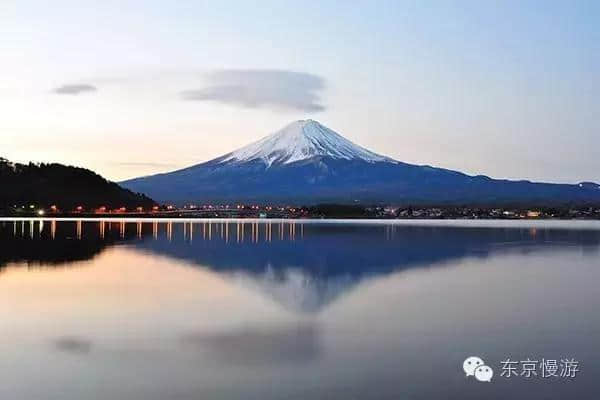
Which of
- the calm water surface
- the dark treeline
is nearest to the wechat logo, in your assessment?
the calm water surface

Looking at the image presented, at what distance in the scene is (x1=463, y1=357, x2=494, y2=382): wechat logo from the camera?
21.0 ft

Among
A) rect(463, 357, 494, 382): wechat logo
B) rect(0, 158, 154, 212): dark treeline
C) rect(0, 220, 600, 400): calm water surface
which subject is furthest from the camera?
rect(0, 158, 154, 212): dark treeline

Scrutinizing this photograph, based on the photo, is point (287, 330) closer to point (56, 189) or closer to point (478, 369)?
point (478, 369)

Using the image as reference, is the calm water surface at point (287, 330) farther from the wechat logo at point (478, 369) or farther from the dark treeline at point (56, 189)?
the dark treeline at point (56, 189)

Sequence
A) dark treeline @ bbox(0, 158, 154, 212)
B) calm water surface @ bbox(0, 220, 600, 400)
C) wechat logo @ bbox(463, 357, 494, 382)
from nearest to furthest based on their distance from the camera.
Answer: calm water surface @ bbox(0, 220, 600, 400) → wechat logo @ bbox(463, 357, 494, 382) → dark treeline @ bbox(0, 158, 154, 212)

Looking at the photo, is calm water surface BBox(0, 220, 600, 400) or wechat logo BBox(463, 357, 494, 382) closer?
calm water surface BBox(0, 220, 600, 400)

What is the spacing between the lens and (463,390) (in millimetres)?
6016

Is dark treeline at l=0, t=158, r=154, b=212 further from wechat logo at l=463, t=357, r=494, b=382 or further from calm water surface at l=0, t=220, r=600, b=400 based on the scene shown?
wechat logo at l=463, t=357, r=494, b=382

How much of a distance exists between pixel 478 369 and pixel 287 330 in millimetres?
2666

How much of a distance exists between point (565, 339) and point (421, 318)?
202 centimetres

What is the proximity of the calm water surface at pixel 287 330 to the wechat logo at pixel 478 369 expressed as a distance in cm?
8

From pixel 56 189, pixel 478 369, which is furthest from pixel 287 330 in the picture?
pixel 56 189

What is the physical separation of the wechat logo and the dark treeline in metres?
86.5

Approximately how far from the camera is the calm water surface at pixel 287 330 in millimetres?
6141
